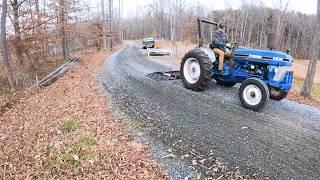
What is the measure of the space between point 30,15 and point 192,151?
14.5 meters

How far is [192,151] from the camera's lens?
5750 mm

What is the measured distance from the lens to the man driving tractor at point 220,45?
359 inches

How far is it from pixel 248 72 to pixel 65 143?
5.08m

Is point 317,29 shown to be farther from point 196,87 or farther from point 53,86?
point 53,86

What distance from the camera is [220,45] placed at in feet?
30.3

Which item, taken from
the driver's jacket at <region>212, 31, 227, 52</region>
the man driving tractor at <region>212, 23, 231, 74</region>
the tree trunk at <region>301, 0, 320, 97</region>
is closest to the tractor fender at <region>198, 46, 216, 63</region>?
the man driving tractor at <region>212, 23, 231, 74</region>

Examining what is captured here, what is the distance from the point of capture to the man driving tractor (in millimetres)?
9117

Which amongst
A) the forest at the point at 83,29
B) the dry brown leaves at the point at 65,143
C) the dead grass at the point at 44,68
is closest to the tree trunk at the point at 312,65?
the forest at the point at 83,29

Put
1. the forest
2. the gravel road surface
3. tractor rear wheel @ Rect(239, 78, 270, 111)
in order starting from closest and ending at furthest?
the gravel road surface
tractor rear wheel @ Rect(239, 78, 270, 111)
the forest

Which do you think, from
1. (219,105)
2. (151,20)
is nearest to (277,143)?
(219,105)

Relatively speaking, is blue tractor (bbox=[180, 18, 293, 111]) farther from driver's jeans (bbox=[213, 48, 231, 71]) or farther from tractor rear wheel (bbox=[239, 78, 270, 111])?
driver's jeans (bbox=[213, 48, 231, 71])

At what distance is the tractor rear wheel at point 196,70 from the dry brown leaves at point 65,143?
267 cm

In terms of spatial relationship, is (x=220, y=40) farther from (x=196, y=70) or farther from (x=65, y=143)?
(x=65, y=143)

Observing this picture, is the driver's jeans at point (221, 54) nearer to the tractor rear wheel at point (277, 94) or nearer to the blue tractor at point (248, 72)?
the blue tractor at point (248, 72)
